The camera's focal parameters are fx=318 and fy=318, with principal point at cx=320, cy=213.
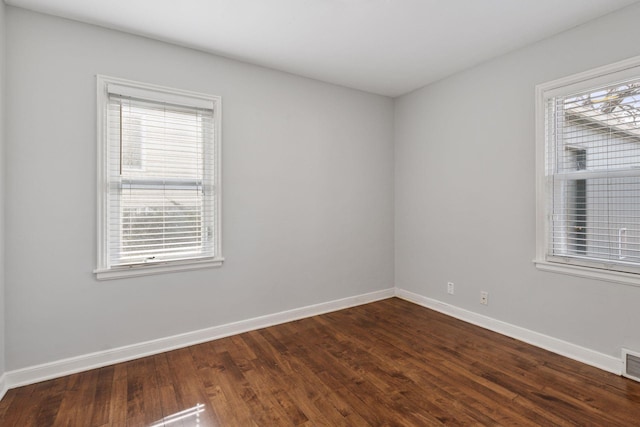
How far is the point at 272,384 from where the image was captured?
7.16ft

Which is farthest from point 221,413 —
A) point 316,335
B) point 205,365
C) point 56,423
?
point 316,335

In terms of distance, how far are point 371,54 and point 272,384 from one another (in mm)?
2837

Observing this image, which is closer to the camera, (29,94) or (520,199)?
(29,94)

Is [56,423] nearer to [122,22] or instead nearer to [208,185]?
[208,185]

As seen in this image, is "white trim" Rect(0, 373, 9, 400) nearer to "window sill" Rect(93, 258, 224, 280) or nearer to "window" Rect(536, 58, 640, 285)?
"window sill" Rect(93, 258, 224, 280)

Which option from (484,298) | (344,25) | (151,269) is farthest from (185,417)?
(344,25)

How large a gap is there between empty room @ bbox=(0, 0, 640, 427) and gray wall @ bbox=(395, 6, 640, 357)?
19 mm

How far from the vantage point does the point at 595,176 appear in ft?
7.90

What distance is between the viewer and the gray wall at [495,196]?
7.72ft

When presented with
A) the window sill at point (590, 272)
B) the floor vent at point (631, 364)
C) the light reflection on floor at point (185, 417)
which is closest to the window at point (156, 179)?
the light reflection on floor at point (185, 417)

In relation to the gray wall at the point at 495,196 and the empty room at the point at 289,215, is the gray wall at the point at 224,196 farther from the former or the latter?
the gray wall at the point at 495,196

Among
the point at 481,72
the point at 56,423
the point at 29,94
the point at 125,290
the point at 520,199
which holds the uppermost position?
the point at 481,72

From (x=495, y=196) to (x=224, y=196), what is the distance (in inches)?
100

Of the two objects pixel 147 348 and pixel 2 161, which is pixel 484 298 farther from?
pixel 2 161
